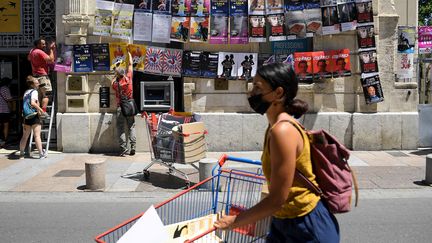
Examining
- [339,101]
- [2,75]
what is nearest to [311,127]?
[339,101]

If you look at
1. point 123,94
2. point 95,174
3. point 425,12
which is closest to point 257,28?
point 123,94

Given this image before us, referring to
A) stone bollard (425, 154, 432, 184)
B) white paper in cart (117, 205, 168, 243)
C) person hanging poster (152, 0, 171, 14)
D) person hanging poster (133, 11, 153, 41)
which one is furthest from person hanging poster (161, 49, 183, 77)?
white paper in cart (117, 205, 168, 243)

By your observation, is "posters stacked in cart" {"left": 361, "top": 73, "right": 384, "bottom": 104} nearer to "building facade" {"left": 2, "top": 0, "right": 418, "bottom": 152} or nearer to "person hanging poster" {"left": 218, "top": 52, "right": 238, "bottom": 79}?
"building facade" {"left": 2, "top": 0, "right": 418, "bottom": 152}

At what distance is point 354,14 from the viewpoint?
11.5m

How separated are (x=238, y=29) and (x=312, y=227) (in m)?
9.41

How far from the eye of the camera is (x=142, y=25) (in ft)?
38.0

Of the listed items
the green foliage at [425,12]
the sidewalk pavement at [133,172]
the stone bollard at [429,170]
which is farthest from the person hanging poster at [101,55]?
the green foliage at [425,12]

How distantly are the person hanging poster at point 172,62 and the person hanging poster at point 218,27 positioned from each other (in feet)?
2.85

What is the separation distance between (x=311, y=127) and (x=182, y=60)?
3483 millimetres

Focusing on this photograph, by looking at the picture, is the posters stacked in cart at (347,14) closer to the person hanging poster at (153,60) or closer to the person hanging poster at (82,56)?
the person hanging poster at (153,60)

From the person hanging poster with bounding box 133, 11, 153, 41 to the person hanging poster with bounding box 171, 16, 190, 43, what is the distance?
0.55 meters

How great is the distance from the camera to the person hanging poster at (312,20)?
1155cm

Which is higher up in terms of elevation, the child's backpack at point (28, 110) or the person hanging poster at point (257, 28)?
the person hanging poster at point (257, 28)

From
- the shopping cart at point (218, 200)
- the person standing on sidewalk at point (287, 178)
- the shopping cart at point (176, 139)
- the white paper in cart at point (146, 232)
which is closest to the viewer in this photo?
the person standing on sidewalk at point (287, 178)
